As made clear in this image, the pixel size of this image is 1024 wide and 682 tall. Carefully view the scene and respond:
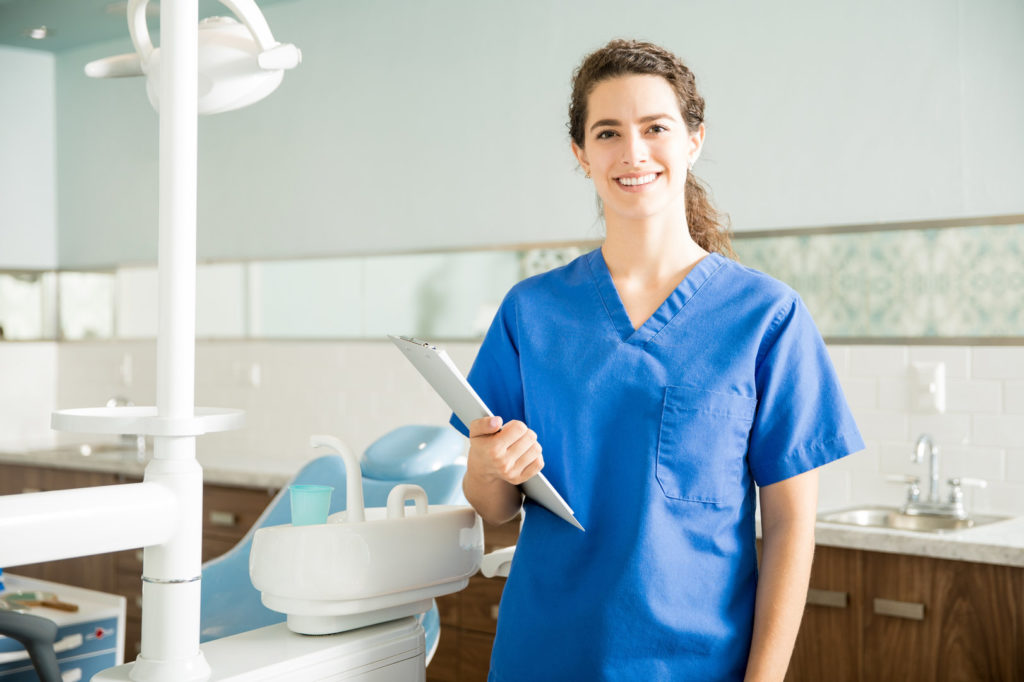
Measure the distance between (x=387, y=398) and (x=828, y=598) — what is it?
1.95 metres

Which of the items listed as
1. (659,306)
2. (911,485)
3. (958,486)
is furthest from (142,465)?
(659,306)

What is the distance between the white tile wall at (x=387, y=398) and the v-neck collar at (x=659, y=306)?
1.85m

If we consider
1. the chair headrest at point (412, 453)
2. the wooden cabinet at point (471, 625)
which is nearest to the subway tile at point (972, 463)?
the wooden cabinet at point (471, 625)

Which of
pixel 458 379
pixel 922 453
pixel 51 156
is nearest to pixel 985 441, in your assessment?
pixel 922 453

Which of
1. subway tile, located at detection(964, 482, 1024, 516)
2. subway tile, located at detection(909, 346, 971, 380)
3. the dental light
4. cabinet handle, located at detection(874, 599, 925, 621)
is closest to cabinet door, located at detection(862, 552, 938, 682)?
cabinet handle, located at detection(874, 599, 925, 621)

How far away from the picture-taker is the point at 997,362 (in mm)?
2842

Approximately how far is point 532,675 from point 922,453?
1.95m

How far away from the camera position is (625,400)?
124 centimetres

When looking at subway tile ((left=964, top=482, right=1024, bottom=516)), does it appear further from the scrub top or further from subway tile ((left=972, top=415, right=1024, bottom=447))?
the scrub top

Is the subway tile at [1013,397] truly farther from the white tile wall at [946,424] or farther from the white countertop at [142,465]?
the white countertop at [142,465]

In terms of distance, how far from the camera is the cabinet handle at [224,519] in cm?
370

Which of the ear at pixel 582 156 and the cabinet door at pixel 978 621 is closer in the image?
the ear at pixel 582 156

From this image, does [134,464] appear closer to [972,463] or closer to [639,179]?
[972,463]

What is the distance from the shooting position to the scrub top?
1.21 meters
